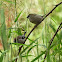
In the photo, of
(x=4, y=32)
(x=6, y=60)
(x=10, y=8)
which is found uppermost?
(x=10, y=8)

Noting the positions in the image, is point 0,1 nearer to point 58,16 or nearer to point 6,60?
point 6,60

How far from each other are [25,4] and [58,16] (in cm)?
188

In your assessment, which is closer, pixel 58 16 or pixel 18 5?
pixel 18 5

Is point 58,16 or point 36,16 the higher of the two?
point 58,16

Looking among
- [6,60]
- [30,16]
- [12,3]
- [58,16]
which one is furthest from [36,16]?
[58,16]

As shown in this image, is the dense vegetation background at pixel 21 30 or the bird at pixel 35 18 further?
the bird at pixel 35 18

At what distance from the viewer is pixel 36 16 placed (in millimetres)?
665

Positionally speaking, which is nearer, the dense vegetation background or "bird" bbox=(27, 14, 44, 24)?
the dense vegetation background

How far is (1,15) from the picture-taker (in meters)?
0.61

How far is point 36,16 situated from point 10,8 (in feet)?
0.46

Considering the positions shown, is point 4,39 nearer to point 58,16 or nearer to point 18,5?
point 18,5

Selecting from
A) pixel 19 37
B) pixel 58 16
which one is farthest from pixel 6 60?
pixel 58 16

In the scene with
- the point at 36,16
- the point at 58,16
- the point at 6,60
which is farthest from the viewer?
the point at 58,16

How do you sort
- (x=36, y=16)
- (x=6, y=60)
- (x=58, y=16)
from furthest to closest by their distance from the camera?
1. (x=58, y=16)
2. (x=36, y=16)
3. (x=6, y=60)
